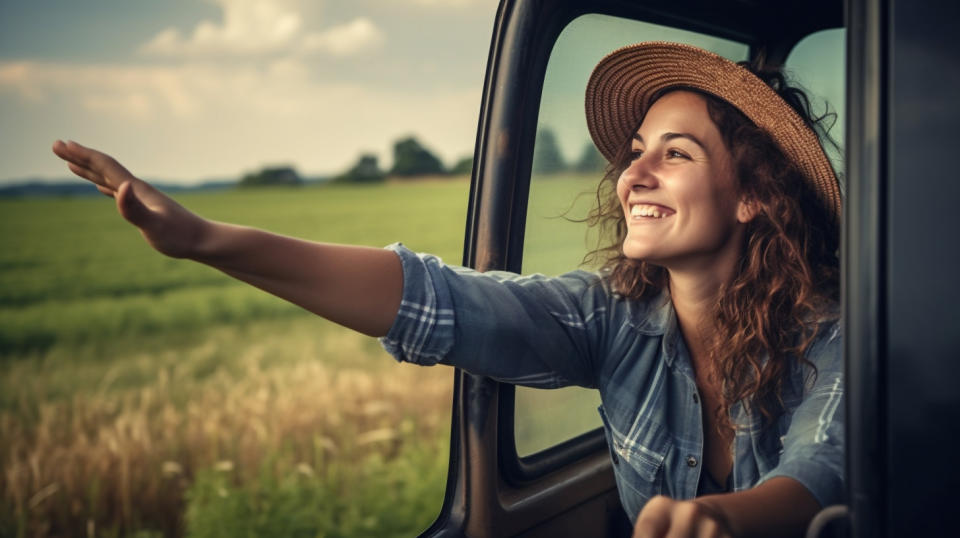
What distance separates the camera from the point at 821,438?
1300 millimetres

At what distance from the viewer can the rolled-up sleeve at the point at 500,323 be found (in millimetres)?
1509

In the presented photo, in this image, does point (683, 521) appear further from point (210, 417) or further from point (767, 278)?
point (210, 417)

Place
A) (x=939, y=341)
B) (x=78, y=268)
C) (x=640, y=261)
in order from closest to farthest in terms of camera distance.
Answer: (x=939, y=341), (x=640, y=261), (x=78, y=268)

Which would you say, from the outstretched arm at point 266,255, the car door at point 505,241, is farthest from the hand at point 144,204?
the car door at point 505,241

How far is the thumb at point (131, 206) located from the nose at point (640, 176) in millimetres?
1052

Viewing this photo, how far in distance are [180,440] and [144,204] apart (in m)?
4.32

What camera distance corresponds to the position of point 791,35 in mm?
2613

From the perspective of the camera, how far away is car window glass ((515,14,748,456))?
1.94 metres

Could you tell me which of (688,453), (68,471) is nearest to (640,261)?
(688,453)

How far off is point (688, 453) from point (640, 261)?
0.49m

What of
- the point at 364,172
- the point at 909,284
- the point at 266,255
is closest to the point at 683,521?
the point at 909,284

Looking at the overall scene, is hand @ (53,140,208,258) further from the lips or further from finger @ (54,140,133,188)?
the lips

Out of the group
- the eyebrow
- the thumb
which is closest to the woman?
the eyebrow

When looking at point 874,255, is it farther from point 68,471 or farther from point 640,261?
point 68,471
